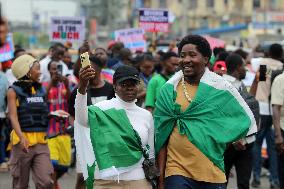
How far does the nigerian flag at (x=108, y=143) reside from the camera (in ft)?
18.1

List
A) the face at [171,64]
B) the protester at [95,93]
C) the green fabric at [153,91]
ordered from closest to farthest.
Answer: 1. the protester at [95,93]
2. the green fabric at [153,91]
3. the face at [171,64]

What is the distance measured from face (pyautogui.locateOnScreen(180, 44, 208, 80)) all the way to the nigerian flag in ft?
1.92

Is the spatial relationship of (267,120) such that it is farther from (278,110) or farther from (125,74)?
(125,74)

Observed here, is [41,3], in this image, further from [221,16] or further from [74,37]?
[74,37]

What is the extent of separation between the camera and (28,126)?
25.5 ft

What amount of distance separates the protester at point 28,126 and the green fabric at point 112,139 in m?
2.20

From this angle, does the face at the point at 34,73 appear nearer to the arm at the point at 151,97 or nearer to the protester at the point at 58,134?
the protester at the point at 58,134

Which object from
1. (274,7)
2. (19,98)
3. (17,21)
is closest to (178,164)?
(19,98)

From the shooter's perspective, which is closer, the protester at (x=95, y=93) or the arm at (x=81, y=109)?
the arm at (x=81, y=109)

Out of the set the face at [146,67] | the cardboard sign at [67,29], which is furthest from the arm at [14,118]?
the cardboard sign at [67,29]

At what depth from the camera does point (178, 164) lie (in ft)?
18.5

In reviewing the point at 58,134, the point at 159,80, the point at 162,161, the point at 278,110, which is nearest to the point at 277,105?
the point at 278,110

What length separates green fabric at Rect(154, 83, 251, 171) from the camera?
5637 millimetres

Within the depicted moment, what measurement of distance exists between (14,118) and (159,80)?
242 cm
